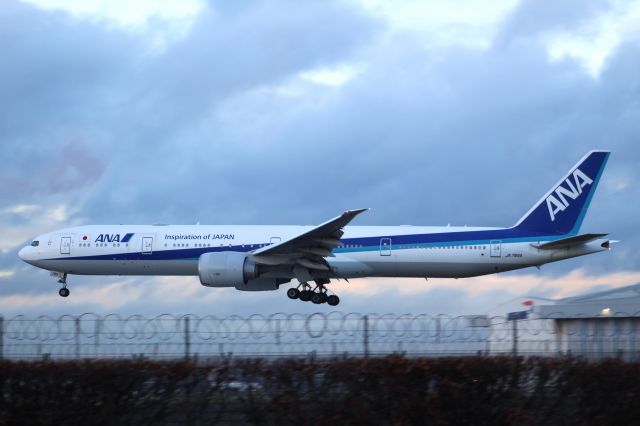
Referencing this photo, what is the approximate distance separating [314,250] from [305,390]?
2223cm

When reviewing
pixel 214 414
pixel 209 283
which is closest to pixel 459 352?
pixel 214 414

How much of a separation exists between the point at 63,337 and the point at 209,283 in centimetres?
1950

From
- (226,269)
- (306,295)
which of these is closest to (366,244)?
(306,295)

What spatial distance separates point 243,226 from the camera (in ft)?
119

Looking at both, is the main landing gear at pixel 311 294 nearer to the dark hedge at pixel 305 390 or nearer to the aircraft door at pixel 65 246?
the aircraft door at pixel 65 246

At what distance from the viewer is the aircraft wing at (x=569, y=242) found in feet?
113

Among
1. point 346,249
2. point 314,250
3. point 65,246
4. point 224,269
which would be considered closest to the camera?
point 224,269

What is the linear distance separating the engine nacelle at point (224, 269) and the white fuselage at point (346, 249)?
5.24 ft

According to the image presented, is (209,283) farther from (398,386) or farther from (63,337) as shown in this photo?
(398,386)

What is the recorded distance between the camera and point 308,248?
34.4 meters

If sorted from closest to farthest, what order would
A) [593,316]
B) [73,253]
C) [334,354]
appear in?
[334,354]
[593,316]
[73,253]

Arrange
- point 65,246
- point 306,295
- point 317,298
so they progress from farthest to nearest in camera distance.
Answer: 1. point 317,298
2. point 306,295
3. point 65,246

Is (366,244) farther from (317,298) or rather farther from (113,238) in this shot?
(113,238)

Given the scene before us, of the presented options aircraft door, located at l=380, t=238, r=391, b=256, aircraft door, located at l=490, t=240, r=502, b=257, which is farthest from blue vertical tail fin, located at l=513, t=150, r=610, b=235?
aircraft door, located at l=380, t=238, r=391, b=256
